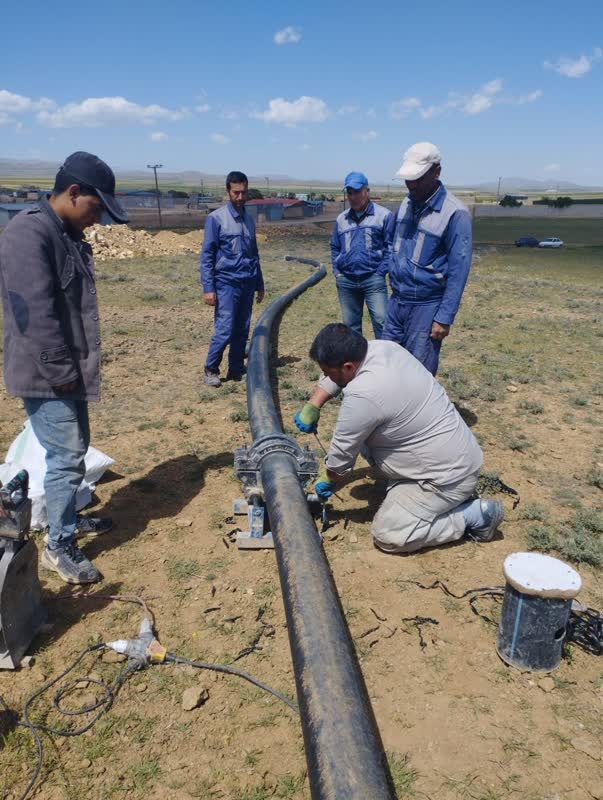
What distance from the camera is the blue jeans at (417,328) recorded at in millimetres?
4805

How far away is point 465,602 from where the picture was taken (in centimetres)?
329

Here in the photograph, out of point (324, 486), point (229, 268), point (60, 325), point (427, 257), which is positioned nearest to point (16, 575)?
point (60, 325)

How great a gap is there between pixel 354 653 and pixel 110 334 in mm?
6822

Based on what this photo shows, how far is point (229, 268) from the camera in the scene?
6277 mm

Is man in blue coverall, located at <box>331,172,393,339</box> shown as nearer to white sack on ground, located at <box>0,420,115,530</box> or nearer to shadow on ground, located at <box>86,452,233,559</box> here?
shadow on ground, located at <box>86,452,233,559</box>

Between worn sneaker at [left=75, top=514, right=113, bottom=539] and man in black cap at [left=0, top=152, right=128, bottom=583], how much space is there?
0.39m

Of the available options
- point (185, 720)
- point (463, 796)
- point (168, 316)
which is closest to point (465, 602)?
point (463, 796)

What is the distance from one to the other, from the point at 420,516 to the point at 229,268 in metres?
3.67

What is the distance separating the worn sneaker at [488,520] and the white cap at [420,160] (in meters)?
2.36

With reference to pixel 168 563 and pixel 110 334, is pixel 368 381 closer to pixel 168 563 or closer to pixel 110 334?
pixel 168 563

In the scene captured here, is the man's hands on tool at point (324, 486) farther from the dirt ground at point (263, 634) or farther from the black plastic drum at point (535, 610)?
the black plastic drum at point (535, 610)

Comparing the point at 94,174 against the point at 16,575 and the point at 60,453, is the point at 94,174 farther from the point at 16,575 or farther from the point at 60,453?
the point at 16,575

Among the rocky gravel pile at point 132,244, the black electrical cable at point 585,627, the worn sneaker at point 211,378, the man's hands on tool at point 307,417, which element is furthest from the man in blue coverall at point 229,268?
the rocky gravel pile at point 132,244

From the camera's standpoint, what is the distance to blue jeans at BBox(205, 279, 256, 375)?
6363 millimetres
